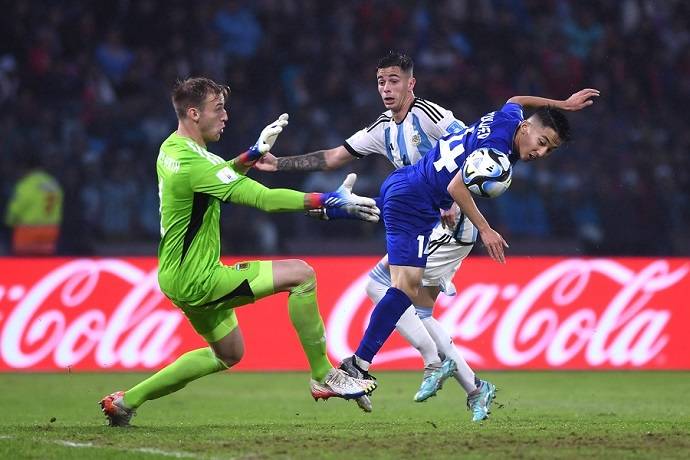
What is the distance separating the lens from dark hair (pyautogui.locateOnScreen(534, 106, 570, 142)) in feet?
26.2

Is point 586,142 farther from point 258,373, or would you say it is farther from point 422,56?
point 258,373

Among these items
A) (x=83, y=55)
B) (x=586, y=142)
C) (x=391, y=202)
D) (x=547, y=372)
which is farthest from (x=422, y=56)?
(x=391, y=202)

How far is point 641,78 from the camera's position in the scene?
1789 cm

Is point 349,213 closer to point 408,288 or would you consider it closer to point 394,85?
point 408,288

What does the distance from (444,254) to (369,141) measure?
1.14 m

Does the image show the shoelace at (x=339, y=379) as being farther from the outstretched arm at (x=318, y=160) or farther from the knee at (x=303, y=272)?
the outstretched arm at (x=318, y=160)

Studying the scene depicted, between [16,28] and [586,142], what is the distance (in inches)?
319

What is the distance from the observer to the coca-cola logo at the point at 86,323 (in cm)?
1301

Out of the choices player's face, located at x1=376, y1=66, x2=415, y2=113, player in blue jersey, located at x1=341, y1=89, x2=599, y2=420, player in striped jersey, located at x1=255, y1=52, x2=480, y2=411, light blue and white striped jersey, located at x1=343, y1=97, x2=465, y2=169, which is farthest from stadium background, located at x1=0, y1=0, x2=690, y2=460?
player's face, located at x1=376, y1=66, x2=415, y2=113

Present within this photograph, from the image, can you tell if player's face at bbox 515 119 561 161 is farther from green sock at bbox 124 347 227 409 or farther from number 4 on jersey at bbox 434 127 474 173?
green sock at bbox 124 347 227 409

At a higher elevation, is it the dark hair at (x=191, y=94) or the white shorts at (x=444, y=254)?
the dark hair at (x=191, y=94)

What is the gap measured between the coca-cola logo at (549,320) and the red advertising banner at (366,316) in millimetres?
11

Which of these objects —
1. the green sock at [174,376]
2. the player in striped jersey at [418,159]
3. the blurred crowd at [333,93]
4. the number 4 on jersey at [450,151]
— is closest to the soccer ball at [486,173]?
the number 4 on jersey at [450,151]

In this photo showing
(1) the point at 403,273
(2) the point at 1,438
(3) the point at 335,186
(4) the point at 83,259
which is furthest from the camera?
(3) the point at 335,186
